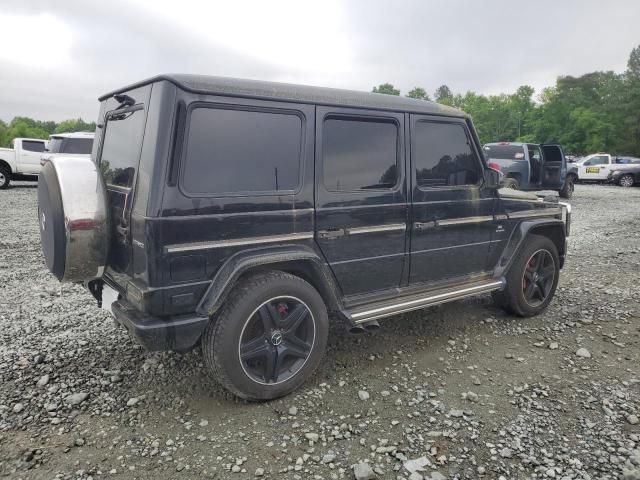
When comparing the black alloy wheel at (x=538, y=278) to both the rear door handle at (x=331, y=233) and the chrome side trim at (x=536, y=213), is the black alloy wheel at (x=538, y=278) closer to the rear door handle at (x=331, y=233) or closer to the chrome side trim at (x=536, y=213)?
the chrome side trim at (x=536, y=213)

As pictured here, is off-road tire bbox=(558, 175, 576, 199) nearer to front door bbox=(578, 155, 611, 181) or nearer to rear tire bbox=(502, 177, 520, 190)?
rear tire bbox=(502, 177, 520, 190)

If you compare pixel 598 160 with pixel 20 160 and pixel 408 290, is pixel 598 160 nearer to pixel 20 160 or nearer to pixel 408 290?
pixel 408 290

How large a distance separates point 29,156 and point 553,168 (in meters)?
18.1

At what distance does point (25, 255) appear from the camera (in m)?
6.94

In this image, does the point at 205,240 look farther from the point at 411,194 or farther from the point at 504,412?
the point at 504,412

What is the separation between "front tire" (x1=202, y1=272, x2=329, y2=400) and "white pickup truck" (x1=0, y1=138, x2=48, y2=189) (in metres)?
16.0

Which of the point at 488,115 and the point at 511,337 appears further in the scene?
the point at 488,115

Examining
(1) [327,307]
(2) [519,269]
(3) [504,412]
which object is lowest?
(3) [504,412]

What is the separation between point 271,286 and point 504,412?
1.78 m

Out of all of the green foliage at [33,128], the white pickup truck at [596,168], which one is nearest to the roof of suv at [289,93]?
the white pickup truck at [596,168]

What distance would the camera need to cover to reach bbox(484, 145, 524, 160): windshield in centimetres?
1445

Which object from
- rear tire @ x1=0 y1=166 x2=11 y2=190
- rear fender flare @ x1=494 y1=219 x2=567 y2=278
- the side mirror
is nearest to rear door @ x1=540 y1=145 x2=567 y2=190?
rear fender flare @ x1=494 y1=219 x2=567 y2=278

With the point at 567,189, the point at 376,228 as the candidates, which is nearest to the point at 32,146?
the point at 376,228

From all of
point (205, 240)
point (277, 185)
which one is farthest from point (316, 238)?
point (205, 240)
